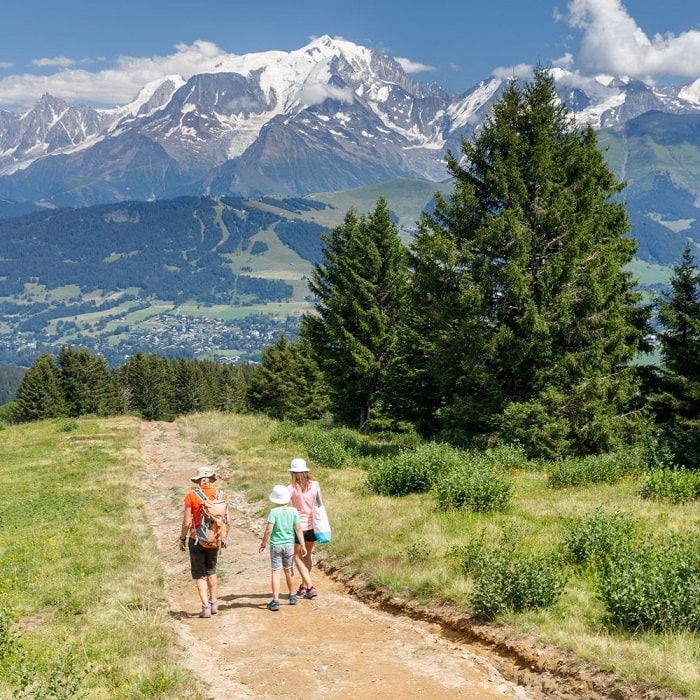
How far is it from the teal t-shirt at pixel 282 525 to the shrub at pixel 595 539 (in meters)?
5.00

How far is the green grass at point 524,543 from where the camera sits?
311 inches

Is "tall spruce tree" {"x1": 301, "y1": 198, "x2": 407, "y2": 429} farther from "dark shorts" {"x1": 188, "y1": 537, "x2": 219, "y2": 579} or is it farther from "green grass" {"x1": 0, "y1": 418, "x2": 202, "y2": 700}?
"dark shorts" {"x1": 188, "y1": 537, "x2": 219, "y2": 579}

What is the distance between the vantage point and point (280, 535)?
12.0 meters

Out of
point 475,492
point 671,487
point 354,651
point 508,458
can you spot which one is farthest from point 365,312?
point 354,651

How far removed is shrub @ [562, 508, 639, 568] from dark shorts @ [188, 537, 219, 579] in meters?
6.52

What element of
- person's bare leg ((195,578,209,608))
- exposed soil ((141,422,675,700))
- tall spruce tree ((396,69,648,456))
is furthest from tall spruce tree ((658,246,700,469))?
person's bare leg ((195,578,209,608))

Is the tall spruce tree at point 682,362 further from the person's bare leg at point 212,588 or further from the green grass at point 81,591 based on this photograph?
the green grass at point 81,591

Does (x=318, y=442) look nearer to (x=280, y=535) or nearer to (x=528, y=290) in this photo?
(x=528, y=290)

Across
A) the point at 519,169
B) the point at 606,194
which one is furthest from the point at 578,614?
the point at 606,194

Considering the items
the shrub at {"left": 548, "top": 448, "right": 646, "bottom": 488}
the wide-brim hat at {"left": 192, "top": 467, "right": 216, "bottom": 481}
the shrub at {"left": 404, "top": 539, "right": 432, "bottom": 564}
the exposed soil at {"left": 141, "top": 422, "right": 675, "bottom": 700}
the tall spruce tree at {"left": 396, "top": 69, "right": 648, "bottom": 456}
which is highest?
→ the tall spruce tree at {"left": 396, "top": 69, "right": 648, "bottom": 456}

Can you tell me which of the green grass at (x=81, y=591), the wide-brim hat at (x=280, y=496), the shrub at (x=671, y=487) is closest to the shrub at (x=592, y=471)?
the shrub at (x=671, y=487)

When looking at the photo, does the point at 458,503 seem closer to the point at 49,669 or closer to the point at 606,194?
the point at 49,669

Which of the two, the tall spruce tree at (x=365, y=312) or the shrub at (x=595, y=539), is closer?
the shrub at (x=595, y=539)

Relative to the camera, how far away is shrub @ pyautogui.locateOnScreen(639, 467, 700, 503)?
14.9 m
